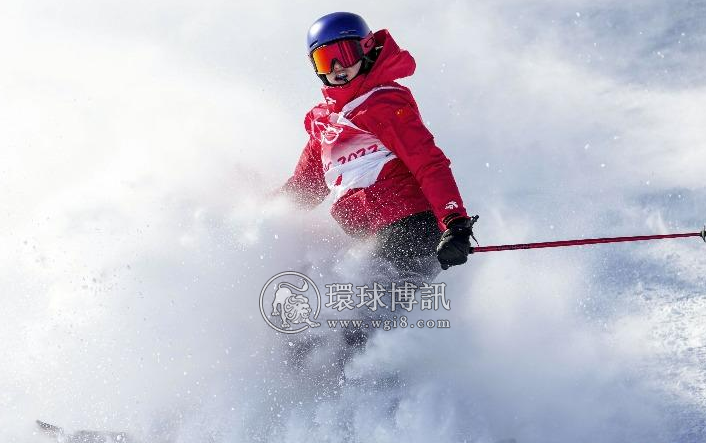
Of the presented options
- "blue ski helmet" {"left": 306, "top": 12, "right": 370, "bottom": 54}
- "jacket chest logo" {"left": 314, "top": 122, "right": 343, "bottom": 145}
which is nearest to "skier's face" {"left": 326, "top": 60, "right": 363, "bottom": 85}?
"blue ski helmet" {"left": 306, "top": 12, "right": 370, "bottom": 54}

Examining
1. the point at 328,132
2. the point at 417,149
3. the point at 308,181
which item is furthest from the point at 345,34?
the point at 308,181

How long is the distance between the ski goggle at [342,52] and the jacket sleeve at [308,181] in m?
0.81

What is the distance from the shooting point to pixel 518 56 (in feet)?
44.9

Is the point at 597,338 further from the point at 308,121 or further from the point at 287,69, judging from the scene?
the point at 287,69

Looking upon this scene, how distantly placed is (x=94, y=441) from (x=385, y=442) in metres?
2.18

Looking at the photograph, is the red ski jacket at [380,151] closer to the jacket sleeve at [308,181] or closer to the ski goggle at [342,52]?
the ski goggle at [342,52]

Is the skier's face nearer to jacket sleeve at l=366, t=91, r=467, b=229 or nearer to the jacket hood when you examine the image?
the jacket hood

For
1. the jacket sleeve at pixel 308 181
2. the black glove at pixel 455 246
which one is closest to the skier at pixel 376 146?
the black glove at pixel 455 246

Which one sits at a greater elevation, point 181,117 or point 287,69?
point 287,69

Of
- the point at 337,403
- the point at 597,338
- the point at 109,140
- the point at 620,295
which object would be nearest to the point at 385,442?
the point at 337,403

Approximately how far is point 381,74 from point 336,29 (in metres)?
0.38

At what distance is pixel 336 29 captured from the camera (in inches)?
163

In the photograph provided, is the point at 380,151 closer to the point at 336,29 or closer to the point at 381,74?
the point at 381,74

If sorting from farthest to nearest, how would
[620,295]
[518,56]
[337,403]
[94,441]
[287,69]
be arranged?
[518,56]
[287,69]
[620,295]
[94,441]
[337,403]
